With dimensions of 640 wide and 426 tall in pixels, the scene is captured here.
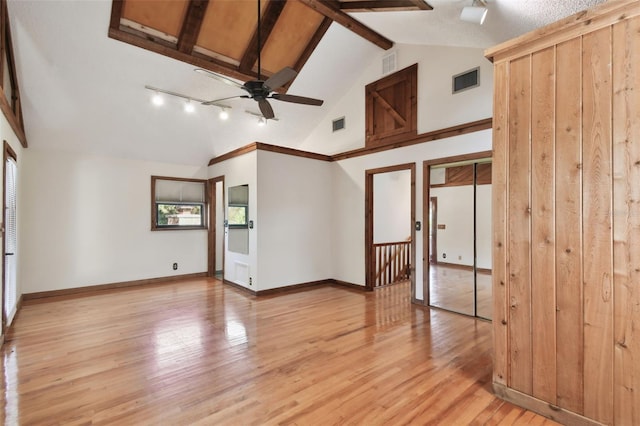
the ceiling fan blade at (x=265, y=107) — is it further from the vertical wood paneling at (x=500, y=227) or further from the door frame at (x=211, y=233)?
the door frame at (x=211, y=233)

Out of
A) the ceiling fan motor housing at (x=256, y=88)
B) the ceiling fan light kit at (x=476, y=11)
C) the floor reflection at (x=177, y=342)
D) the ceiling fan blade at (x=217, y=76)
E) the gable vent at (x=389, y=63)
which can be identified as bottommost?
the floor reflection at (x=177, y=342)

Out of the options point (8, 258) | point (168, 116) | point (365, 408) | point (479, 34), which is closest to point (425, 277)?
point (365, 408)

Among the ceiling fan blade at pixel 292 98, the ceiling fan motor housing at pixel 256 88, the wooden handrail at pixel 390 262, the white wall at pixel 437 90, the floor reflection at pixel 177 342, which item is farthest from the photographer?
the wooden handrail at pixel 390 262

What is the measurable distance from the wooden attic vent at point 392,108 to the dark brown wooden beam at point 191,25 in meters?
2.97

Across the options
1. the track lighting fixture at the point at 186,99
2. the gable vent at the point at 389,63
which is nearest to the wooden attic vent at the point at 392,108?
the gable vent at the point at 389,63

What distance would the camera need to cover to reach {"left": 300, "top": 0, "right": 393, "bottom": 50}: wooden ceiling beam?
4.29 meters

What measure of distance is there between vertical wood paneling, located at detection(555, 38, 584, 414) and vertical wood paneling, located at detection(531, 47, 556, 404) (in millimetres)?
34

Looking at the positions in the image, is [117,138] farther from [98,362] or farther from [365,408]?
[365,408]

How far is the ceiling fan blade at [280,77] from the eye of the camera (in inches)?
115

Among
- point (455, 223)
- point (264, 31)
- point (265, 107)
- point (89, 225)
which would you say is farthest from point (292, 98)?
point (89, 225)

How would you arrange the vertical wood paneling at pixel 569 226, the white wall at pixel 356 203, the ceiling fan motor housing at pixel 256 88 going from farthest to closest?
the white wall at pixel 356 203
the ceiling fan motor housing at pixel 256 88
the vertical wood paneling at pixel 569 226

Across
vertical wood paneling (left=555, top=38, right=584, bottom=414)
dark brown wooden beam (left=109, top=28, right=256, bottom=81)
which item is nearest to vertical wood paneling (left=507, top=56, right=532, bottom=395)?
vertical wood paneling (left=555, top=38, right=584, bottom=414)

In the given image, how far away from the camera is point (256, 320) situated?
13.2ft

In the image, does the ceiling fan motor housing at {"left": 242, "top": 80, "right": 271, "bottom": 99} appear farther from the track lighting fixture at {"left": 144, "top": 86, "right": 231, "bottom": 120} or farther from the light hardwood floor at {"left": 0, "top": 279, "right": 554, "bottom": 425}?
the light hardwood floor at {"left": 0, "top": 279, "right": 554, "bottom": 425}
